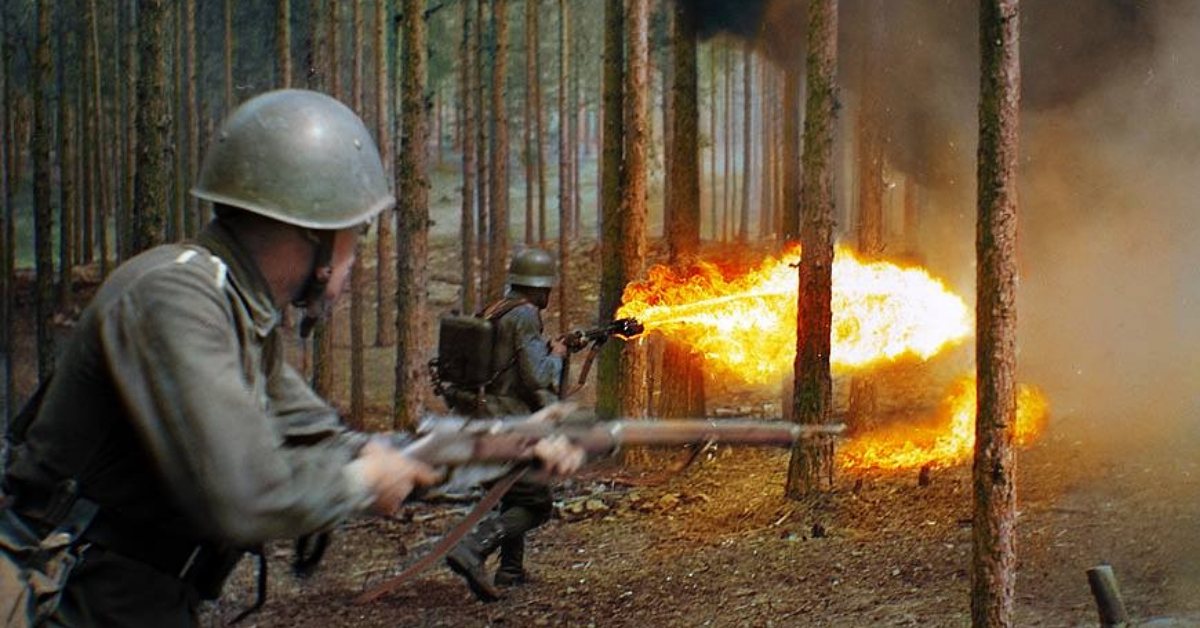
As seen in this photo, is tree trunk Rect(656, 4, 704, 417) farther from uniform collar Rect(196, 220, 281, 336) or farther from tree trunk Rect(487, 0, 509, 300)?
uniform collar Rect(196, 220, 281, 336)

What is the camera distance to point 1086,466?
465 inches

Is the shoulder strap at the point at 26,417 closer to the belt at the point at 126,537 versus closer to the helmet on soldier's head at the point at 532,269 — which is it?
the belt at the point at 126,537

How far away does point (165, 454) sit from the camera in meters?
2.57

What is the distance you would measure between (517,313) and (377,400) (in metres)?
11.8

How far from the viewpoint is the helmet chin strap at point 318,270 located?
10.2 ft

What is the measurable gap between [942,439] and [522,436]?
10959mm

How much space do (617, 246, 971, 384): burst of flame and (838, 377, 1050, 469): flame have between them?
944mm

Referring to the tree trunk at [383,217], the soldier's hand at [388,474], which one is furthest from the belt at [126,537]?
the tree trunk at [383,217]

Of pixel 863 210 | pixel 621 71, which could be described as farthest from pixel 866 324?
pixel 621 71

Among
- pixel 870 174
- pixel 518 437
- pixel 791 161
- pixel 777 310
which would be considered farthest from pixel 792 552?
pixel 791 161

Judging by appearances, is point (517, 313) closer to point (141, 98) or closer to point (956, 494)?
point (141, 98)

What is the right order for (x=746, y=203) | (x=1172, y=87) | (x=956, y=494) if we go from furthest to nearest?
(x=746, y=203) < (x=1172, y=87) < (x=956, y=494)

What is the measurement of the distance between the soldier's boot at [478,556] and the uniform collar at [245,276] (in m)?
6.21

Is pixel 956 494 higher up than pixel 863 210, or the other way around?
pixel 863 210
